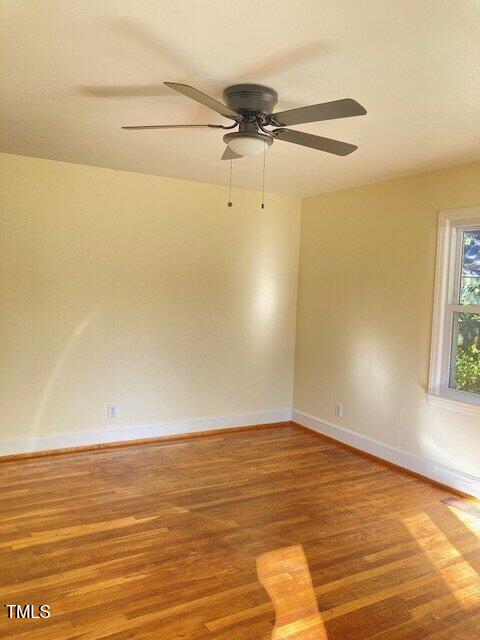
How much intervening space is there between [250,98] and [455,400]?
8.46 feet

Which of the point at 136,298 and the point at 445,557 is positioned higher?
the point at 136,298

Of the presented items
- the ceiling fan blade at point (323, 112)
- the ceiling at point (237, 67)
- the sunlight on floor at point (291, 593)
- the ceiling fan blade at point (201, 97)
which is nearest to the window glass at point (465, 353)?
the ceiling at point (237, 67)

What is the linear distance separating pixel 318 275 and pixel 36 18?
11.9ft

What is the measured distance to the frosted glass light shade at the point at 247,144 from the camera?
7.72 ft

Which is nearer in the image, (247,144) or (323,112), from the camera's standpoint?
(323,112)

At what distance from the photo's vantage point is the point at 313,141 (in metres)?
2.48

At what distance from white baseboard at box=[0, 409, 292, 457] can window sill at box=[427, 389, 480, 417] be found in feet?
6.09

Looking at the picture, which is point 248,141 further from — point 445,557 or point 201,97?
point 445,557

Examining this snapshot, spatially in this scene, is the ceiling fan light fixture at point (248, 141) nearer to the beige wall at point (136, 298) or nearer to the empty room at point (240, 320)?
the empty room at point (240, 320)

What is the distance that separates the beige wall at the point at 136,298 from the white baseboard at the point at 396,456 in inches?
18.9

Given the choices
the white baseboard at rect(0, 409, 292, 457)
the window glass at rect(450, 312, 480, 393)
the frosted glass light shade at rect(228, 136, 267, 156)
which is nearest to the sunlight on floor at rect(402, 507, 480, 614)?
the window glass at rect(450, 312, 480, 393)

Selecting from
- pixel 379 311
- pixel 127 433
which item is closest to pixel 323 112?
pixel 379 311

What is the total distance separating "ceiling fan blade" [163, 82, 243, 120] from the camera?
6.26 ft

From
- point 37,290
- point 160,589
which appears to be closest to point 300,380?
point 37,290
